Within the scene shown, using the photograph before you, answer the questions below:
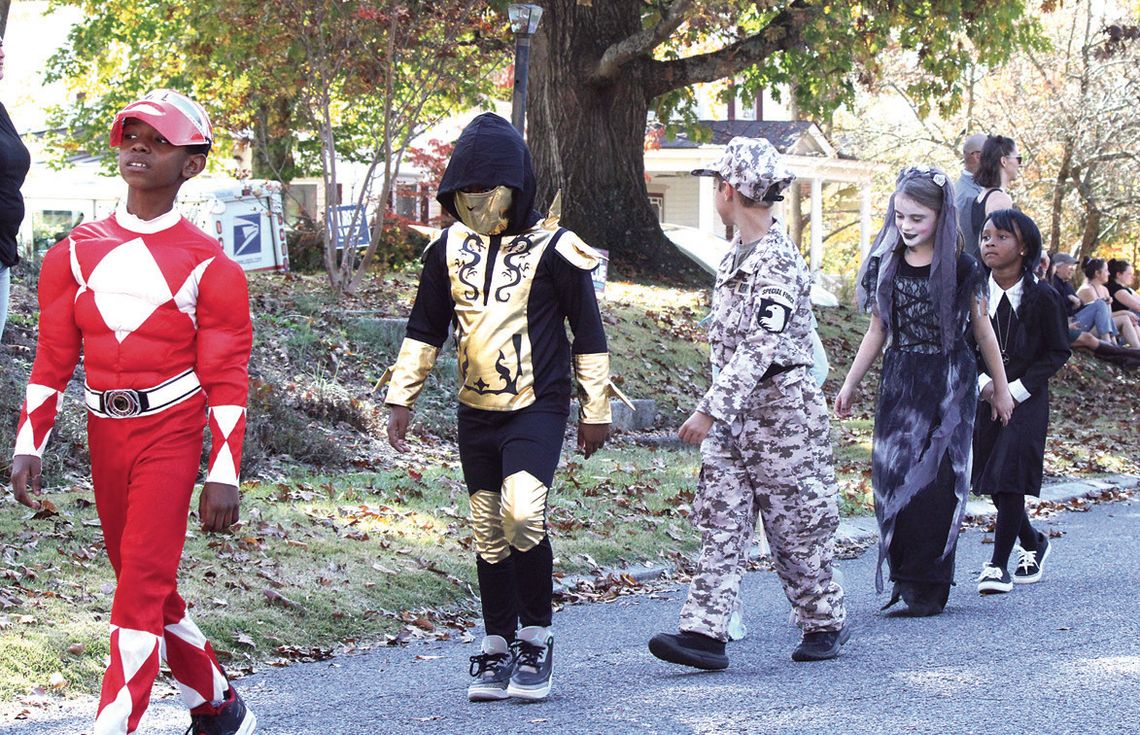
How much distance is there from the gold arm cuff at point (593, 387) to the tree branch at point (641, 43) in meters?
12.3

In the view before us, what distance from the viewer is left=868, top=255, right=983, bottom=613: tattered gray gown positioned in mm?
7242

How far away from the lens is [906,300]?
7.25 meters

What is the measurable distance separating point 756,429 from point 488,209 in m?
1.34

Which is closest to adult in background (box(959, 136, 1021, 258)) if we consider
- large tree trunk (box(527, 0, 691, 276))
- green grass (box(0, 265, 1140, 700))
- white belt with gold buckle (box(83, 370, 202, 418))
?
green grass (box(0, 265, 1140, 700))

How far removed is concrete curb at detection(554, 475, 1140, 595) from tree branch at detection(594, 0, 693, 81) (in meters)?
6.95

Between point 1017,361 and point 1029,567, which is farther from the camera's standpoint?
point 1029,567

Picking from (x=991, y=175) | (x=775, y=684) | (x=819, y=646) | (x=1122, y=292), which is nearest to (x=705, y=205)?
(x=1122, y=292)

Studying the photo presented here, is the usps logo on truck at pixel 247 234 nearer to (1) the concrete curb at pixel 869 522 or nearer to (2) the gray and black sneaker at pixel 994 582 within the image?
(1) the concrete curb at pixel 869 522

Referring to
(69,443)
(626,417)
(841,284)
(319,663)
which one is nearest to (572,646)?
(319,663)

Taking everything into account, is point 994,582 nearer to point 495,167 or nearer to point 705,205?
point 495,167

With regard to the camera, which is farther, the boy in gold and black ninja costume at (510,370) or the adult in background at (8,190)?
the adult in background at (8,190)

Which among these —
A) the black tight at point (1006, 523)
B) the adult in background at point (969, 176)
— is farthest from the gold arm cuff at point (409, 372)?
the adult in background at point (969, 176)

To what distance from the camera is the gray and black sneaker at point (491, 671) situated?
5.52 metres

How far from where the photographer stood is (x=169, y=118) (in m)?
4.43
